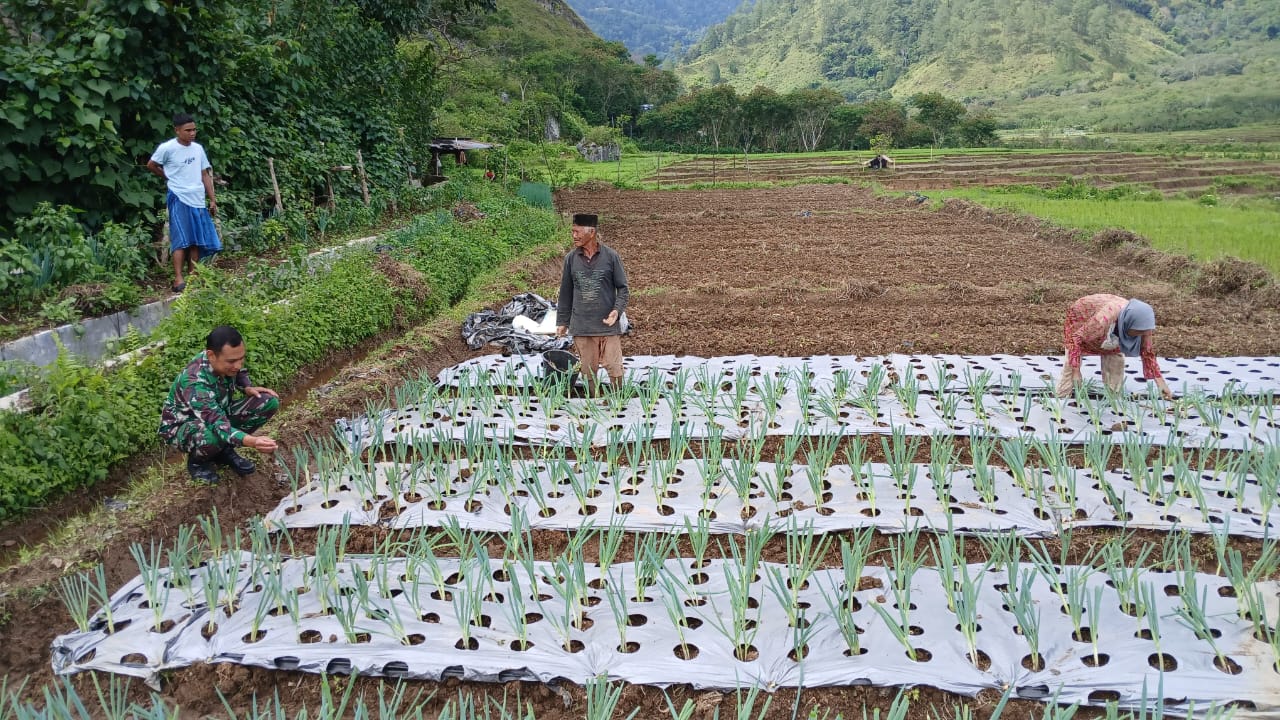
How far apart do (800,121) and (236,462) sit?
4996 cm

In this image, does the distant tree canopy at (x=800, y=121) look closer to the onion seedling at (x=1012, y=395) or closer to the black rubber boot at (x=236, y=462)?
the onion seedling at (x=1012, y=395)

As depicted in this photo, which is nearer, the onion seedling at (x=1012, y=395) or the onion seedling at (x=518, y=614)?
the onion seedling at (x=518, y=614)

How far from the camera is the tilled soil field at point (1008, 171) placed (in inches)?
974

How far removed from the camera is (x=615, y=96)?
5809 cm

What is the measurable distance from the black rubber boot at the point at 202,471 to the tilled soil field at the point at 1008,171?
23.6 m

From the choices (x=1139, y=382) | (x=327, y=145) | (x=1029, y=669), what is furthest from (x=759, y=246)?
(x=1029, y=669)

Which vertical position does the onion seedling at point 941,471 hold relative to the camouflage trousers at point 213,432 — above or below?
below

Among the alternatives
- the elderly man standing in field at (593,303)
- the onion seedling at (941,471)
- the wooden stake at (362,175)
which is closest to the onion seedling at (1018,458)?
the onion seedling at (941,471)

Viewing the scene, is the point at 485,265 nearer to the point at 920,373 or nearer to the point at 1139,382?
the point at 920,373

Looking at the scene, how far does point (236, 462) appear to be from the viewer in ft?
13.4

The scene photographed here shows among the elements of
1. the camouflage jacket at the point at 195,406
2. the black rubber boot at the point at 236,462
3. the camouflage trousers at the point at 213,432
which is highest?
the camouflage jacket at the point at 195,406

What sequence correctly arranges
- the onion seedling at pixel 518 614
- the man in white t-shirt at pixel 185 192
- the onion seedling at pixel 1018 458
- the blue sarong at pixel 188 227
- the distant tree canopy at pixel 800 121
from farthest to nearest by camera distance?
1. the distant tree canopy at pixel 800 121
2. the blue sarong at pixel 188 227
3. the man in white t-shirt at pixel 185 192
4. the onion seedling at pixel 1018 458
5. the onion seedling at pixel 518 614

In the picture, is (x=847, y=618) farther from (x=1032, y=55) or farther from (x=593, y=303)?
(x=1032, y=55)

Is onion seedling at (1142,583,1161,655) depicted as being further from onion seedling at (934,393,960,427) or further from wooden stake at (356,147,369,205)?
wooden stake at (356,147,369,205)
